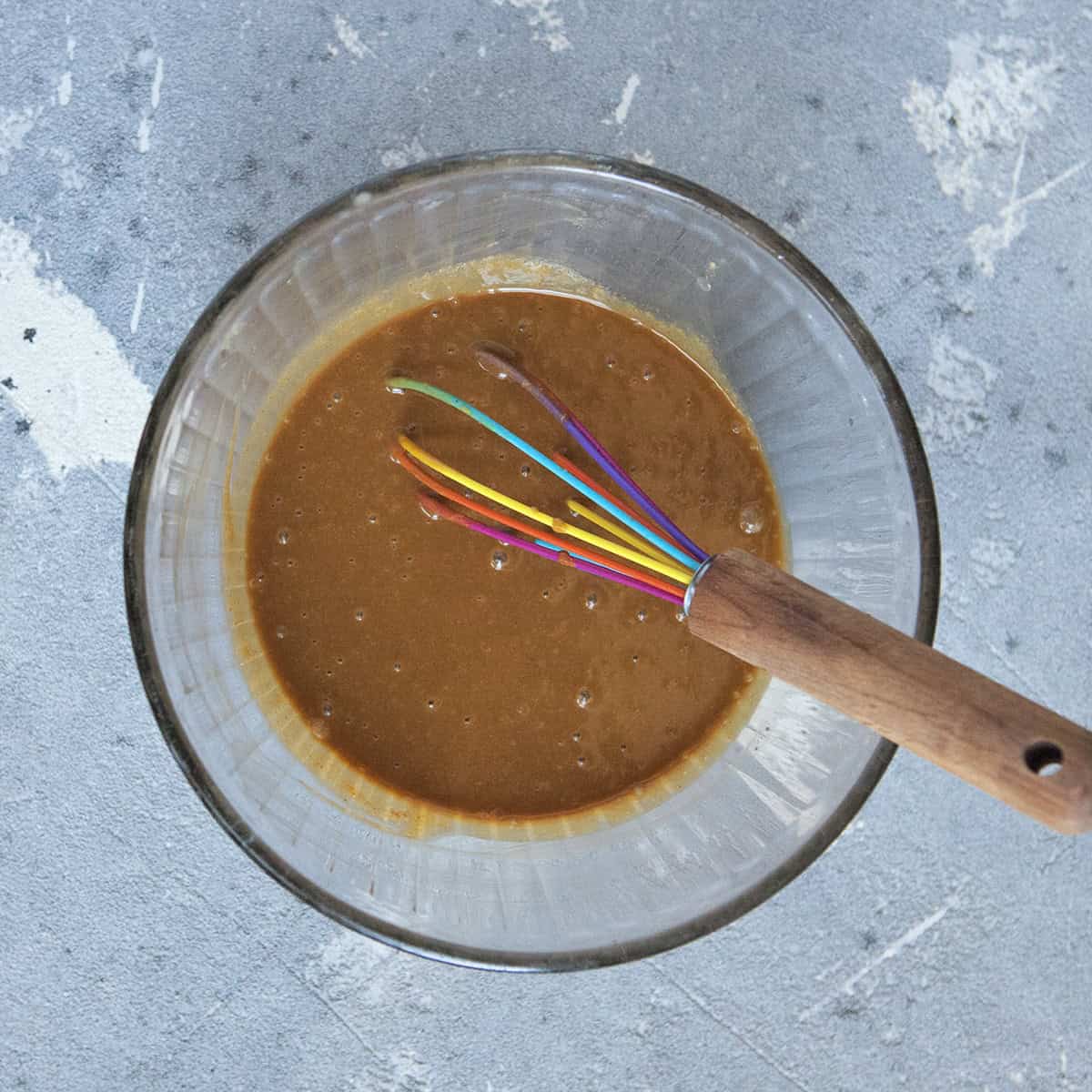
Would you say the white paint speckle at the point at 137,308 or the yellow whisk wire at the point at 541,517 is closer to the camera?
the yellow whisk wire at the point at 541,517

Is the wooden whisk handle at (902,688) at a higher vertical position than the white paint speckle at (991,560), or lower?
lower

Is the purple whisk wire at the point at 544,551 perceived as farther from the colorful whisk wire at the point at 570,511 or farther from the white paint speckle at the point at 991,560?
the white paint speckle at the point at 991,560

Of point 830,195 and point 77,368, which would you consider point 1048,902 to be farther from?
point 77,368

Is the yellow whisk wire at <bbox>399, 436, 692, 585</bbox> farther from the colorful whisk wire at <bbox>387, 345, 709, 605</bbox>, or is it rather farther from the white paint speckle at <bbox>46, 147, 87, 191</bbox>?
the white paint speckle at <bbox>46, 147, 87, 191</bbox>

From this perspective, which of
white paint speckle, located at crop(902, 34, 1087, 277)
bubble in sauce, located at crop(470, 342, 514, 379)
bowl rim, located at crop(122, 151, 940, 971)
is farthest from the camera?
white paint speckle, located at crop(902, 34, 1087, 277)

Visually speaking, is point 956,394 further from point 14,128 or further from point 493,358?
point 14,128

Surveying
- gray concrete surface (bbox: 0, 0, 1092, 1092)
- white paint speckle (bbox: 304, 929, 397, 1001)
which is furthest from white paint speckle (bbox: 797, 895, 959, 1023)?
white paint speckle (bbox: 304, 929, 397, 1001)

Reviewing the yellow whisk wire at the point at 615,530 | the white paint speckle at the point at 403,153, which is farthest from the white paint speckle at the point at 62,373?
the yellow whisk wire at the point at 615,530
